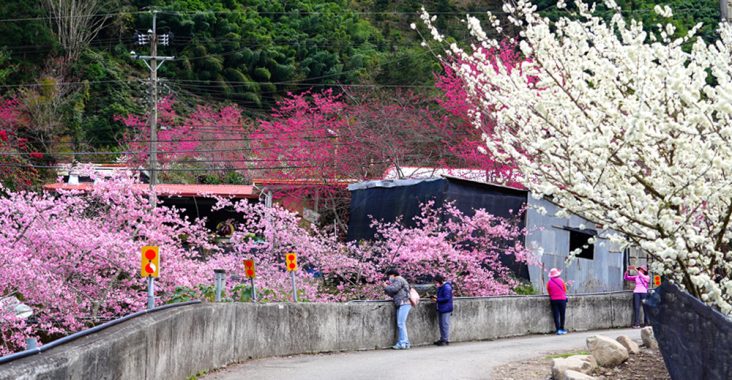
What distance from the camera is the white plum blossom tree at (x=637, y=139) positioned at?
838 cm

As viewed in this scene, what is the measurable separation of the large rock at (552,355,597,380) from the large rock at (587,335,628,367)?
1.02 feet

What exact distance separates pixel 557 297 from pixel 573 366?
9564 mm

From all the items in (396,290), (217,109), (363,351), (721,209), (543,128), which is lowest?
(363,351)

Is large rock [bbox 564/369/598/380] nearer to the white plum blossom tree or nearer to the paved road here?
the white plum blossom tree

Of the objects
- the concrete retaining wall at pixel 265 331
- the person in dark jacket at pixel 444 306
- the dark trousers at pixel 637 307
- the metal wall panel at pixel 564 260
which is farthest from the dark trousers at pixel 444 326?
the dark trousers at pixel 637 307

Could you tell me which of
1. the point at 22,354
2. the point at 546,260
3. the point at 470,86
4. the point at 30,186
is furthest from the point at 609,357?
the point at 30,186

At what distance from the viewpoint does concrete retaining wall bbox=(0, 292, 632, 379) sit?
755 cm

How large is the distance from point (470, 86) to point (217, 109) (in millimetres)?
47050

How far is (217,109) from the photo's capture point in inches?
2196

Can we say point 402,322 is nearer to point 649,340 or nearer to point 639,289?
point 649,340

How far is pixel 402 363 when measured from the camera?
47.1 ft

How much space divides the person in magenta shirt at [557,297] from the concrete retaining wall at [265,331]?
2.13 feet

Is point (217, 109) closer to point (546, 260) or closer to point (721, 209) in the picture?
point (546, 260)

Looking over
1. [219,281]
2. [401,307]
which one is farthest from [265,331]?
[401,307]
